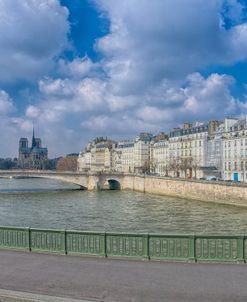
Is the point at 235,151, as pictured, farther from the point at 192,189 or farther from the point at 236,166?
the point at 192,189

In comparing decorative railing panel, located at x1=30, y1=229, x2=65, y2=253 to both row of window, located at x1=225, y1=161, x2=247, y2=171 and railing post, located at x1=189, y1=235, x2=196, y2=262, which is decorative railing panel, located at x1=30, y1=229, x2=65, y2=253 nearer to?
railing post, located at x1=189, y1=235, x2=196, y2=262

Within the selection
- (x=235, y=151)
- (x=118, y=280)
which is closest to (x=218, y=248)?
(x=118, y=280)

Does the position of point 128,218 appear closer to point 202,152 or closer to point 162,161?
point 202,152

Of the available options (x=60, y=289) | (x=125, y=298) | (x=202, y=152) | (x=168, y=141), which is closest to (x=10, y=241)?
(x=60, y=289)

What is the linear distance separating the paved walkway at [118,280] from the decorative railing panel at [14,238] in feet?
4.24

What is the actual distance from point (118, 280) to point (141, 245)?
222 cm

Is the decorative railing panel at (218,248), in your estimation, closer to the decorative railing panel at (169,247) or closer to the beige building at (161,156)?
the decorative railing panel at (169,247)

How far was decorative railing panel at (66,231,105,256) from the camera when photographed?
482 inches

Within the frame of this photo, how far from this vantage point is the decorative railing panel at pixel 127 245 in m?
11.9

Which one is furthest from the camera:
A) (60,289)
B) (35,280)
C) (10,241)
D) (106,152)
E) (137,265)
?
(106,152)

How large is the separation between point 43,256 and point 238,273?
5.24 m

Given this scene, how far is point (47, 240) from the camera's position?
12945mm

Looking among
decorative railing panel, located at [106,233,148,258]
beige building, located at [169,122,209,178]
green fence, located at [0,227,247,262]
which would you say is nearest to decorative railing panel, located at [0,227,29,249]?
green fence, located at [0,227,247,262]

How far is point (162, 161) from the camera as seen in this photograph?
123312 millimetres
